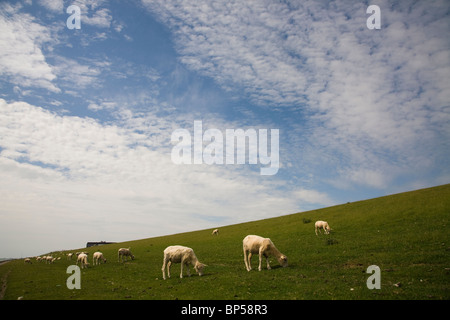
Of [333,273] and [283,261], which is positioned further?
[283,261]

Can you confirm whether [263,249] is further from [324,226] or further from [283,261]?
[324,226]

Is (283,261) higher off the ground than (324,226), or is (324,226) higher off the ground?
(324,226)

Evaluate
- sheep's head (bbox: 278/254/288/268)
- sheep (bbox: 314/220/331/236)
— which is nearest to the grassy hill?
sheep's head (bbox: 278/254/288/268)

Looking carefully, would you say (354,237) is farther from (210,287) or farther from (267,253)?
(210,287)

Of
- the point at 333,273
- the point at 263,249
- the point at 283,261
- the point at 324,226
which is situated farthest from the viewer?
the point at 324,226

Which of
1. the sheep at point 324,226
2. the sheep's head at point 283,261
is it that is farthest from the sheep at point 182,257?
the sheep at point 324,226

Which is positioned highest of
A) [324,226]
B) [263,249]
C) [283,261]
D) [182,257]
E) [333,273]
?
[324,226]

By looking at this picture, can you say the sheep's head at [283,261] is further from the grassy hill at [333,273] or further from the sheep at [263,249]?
the grassy hill at [333,273]

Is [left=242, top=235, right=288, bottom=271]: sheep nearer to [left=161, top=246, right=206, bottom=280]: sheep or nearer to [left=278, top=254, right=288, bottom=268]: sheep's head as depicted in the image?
[left=278, top=254, right=288, bottom=268]: sheep's head

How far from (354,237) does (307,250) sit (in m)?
7.40

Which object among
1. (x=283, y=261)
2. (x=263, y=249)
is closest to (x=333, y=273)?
(x=283, y=261)

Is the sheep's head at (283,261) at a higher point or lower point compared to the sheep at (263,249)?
lower

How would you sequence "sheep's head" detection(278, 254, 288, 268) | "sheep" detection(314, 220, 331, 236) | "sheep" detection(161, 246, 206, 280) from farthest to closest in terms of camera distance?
"sheep" detection(314, 220, 331, 236), "sheep's head" detection(278, 254, 288, 268), "sheep" detection(161, 246, 206, 280)
